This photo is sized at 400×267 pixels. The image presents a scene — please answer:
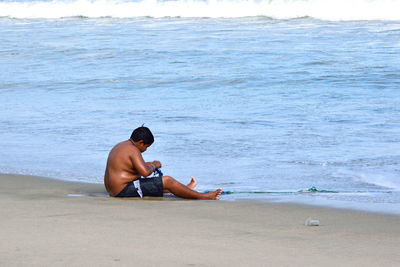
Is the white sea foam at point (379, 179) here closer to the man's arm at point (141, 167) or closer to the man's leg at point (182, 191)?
the man's leg at point (182, 191)

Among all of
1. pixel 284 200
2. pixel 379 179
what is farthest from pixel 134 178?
pixel 379 179

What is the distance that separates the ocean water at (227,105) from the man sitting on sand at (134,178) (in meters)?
0.52

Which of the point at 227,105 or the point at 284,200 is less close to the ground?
the point at 227,105

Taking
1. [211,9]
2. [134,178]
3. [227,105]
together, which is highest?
[211,9]

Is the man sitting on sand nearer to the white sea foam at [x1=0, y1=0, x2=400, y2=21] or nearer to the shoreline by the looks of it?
the shoreline

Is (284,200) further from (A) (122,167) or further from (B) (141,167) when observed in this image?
(A) (122,167)

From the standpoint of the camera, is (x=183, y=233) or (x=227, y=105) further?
(x=227, y=105)

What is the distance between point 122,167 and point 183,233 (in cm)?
175

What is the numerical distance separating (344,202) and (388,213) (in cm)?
47

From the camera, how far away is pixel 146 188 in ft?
19.3

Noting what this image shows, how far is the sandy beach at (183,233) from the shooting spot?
11.8ft

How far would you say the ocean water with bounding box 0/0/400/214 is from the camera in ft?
22.2

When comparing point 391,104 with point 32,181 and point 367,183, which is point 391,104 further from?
point 32,181

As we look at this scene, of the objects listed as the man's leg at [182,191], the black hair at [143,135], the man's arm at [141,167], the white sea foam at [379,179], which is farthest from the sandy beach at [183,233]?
the white sea foam at [379,179]
